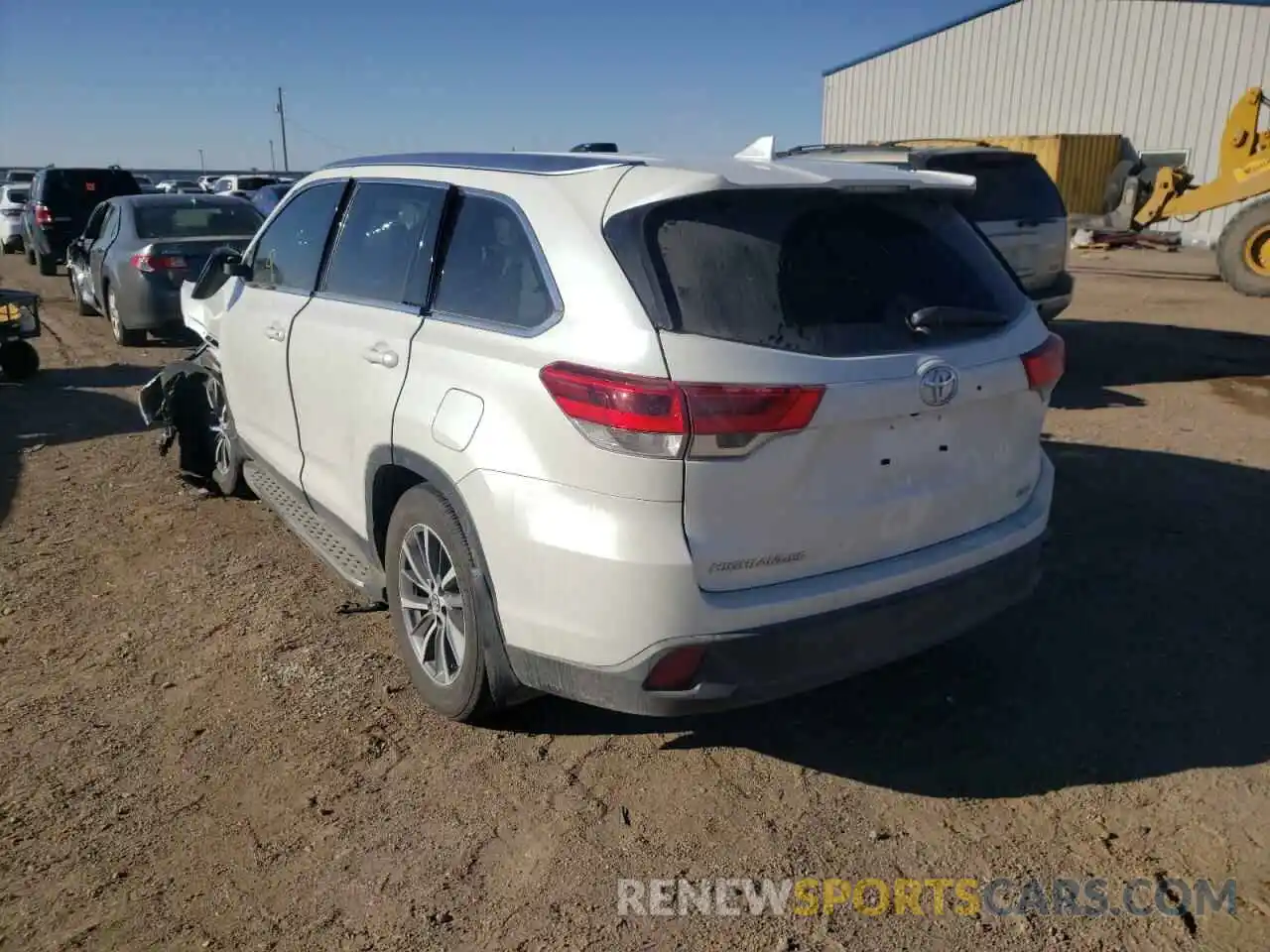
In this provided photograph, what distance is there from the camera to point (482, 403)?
306cm

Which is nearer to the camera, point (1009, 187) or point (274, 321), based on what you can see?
point (274, 321)

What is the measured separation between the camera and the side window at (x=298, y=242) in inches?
177

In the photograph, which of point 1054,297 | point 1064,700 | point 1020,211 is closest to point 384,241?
point 1064,700

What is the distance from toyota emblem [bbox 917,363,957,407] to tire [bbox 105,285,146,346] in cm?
1065

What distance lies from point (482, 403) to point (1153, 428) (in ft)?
20.4

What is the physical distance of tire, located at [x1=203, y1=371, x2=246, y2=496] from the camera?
5703 millimetres

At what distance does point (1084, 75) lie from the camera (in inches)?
1112

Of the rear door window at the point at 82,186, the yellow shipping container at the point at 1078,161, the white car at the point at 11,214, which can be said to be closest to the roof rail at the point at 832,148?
the rear door window at the point at 82,186

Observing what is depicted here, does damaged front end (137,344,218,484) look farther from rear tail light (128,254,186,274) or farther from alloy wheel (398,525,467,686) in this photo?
rear tail light (128,254,186,274)

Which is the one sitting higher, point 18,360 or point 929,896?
point 18,360

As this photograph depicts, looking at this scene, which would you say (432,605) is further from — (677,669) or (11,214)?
(11,214)

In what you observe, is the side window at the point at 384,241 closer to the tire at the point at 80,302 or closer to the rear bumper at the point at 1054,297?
the rear bumper at the point at 1054,297

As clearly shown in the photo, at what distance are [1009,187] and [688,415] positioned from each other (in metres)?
7.27

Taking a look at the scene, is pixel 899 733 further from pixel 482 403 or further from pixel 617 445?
pixel 482 403
